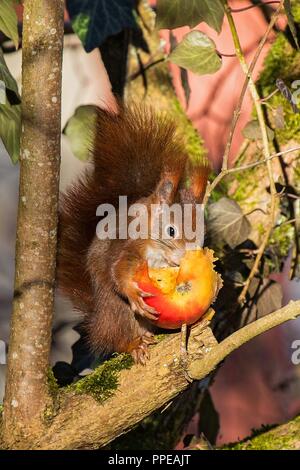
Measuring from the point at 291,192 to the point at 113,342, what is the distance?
566 millimetres

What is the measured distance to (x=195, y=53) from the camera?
1.75m

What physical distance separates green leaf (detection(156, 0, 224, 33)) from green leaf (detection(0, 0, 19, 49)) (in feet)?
0.95

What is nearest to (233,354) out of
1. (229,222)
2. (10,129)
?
(229,222)

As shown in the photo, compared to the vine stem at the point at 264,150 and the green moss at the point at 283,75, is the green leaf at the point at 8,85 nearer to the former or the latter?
the vine stem at the point at 264,150

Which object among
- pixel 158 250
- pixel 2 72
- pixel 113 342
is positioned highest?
pixel 2 72

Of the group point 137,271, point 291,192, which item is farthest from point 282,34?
point 137,271

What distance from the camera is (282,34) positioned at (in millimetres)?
1952

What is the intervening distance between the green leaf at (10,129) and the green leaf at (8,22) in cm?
13

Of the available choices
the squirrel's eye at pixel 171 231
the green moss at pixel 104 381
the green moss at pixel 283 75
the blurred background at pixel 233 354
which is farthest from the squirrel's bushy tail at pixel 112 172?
the blurred background at pixel 233 354

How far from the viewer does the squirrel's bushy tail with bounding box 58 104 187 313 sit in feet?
5.26

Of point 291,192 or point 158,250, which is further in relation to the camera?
point 291,192

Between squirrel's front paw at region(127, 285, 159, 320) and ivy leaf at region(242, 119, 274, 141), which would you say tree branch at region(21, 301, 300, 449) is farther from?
ivy leaf at region(242, 119, 274, 141)

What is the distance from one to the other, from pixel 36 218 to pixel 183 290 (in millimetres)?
248
